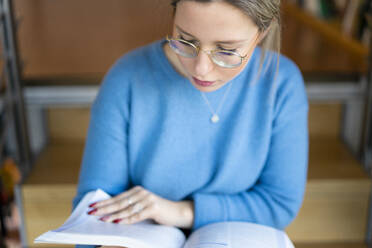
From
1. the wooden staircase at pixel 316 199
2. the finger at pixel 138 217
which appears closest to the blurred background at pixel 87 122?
the wooden staircase at pixel 316 199

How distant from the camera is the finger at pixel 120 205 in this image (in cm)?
84

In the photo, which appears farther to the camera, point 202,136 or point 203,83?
point 202,136

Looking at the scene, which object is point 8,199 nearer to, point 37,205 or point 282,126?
point 37,205

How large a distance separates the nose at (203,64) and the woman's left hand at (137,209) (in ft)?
0.94

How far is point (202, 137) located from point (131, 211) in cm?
24

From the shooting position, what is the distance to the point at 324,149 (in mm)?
1694

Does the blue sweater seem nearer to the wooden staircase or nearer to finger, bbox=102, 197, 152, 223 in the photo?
finger, bbox=102, 197, 152, 223

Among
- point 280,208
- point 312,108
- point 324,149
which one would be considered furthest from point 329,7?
point 280,208

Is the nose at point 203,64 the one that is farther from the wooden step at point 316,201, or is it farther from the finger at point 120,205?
the wooden step at point 316,201

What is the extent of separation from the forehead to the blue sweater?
0.26 m

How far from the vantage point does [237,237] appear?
0.80 metres

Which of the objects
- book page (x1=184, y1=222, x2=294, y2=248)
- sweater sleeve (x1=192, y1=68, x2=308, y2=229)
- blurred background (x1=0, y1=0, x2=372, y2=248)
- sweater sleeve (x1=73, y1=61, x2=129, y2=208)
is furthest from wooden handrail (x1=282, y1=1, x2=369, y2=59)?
book page (x1=184, y1=222, x2=294, y2=248)

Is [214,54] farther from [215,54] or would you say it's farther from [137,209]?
[137,209]

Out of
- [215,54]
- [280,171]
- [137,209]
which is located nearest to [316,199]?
[280,171]
